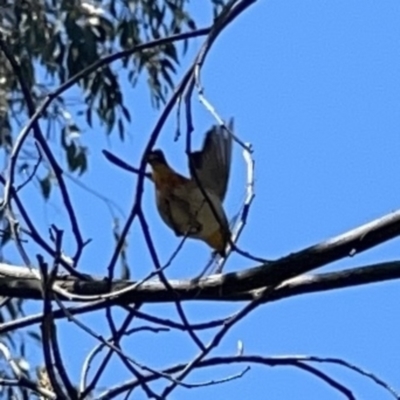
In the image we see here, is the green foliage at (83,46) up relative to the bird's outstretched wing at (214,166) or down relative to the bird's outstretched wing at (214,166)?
up

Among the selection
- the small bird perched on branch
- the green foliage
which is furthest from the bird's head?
the green foliage

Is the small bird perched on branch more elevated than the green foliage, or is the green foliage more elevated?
→ the green foliage

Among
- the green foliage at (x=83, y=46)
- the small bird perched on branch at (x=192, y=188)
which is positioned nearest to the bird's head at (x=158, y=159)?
the small bird perched on branch at (x=192, y=188)

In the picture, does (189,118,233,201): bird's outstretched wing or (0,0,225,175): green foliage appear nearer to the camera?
(189,118,233,201): bird's outstretched wing

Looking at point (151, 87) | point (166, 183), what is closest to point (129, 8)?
point (151, 87)

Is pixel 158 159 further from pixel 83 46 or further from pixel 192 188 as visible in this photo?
pixel 83 46

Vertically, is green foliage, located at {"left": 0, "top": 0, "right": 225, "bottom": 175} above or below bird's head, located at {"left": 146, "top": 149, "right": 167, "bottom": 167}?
above

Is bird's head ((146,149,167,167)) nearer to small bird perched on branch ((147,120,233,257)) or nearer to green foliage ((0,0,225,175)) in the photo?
small bird perched on branch ((147,120,233,257))

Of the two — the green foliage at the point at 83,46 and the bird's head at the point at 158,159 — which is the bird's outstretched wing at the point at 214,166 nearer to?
the bird's head at the point at 158,159

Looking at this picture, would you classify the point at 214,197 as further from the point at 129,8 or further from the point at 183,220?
the point at 129,8

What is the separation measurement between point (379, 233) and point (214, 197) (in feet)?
1.71

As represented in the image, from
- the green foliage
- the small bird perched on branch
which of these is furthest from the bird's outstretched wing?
the green foliage

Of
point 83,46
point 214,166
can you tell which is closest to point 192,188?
point 214,166

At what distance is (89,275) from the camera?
5.51 feet
